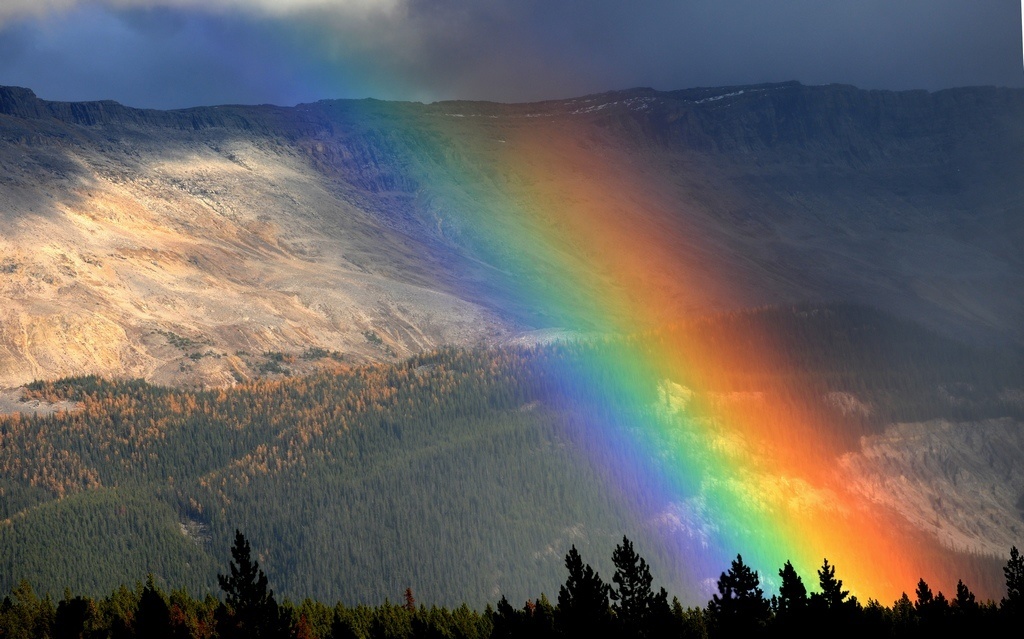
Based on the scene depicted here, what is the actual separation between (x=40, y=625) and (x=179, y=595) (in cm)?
1827

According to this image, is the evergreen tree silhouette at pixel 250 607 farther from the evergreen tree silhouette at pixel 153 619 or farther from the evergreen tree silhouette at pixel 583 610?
the evergreen tree silhouette at pixel 583 610

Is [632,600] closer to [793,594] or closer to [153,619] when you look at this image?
[793,594]

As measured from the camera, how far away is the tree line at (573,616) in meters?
89.2

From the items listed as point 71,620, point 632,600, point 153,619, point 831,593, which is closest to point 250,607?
point 153,619

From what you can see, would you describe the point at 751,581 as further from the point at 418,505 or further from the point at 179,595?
the point at 418,505

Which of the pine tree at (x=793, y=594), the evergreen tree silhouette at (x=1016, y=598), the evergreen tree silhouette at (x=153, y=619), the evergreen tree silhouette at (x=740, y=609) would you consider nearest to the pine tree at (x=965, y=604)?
the evergreen tree silhouette at (x=1016, y=598)

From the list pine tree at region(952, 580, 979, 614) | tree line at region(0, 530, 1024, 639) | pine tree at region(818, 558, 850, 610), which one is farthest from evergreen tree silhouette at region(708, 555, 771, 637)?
pine tree at region(952, 580, 979, 614)

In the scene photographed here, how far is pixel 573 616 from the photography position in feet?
289

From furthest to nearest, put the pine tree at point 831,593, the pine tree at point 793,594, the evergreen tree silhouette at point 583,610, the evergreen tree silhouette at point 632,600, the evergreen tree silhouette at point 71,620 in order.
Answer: the evergreen tree silhouette at point 71,620 < the evergreen tree silhouette at point 632,600 < the pine tree at point 831,593 < the pine tree at point 793,594 < the evergreen tree silhouette at point 583,610

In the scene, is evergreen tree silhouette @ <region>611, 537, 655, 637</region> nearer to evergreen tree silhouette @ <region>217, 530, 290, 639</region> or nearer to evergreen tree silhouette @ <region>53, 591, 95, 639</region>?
evergreen tree silhouette @ <region>217, 530, 290, 639</region>

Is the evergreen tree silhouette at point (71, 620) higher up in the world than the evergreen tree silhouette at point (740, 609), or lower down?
higher up

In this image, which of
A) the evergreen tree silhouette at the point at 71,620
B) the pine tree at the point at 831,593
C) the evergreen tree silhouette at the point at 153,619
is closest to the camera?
the pine tree at the point at 831,593

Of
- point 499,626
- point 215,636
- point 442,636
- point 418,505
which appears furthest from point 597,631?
point 418,505

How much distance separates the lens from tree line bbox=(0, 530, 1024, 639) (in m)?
89.2
